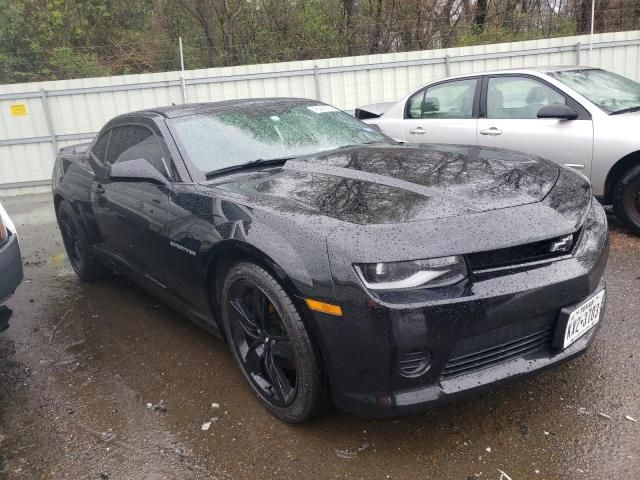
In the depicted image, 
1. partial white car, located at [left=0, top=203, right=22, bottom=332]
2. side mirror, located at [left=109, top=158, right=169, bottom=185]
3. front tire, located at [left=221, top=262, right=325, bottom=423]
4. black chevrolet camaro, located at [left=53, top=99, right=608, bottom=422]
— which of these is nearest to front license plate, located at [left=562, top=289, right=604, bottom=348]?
black chevrolet camaro, located at [left=53, top=99, right=608, bottom=422]

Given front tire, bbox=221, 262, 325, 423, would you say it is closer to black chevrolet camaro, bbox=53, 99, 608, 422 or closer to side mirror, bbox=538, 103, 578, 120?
black chevrolet camaro, bbox=53, 99, 608, 422

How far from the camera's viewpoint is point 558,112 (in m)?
4.92

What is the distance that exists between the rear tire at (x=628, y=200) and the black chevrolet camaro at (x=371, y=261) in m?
2.06

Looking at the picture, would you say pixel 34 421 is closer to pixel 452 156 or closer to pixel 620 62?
pixel 452 156

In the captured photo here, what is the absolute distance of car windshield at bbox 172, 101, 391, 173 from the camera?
3.34 metres

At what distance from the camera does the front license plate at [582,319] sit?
7.59ft

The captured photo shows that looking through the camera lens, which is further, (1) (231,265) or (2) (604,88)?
(2) (604,88)

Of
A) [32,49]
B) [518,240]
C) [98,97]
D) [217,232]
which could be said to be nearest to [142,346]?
[217,232]

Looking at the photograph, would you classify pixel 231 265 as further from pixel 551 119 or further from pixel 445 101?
pixel 445 101

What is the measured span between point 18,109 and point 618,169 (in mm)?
9938

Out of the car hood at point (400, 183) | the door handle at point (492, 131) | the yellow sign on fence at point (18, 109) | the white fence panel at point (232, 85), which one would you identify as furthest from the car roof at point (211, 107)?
the yellow sign on fence at point (18, 109)

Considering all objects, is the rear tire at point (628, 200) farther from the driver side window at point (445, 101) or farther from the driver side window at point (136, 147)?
the driver side window at point (136, 147)

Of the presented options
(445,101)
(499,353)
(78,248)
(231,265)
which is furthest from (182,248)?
(445,101)

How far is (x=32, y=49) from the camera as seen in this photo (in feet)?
58.5
